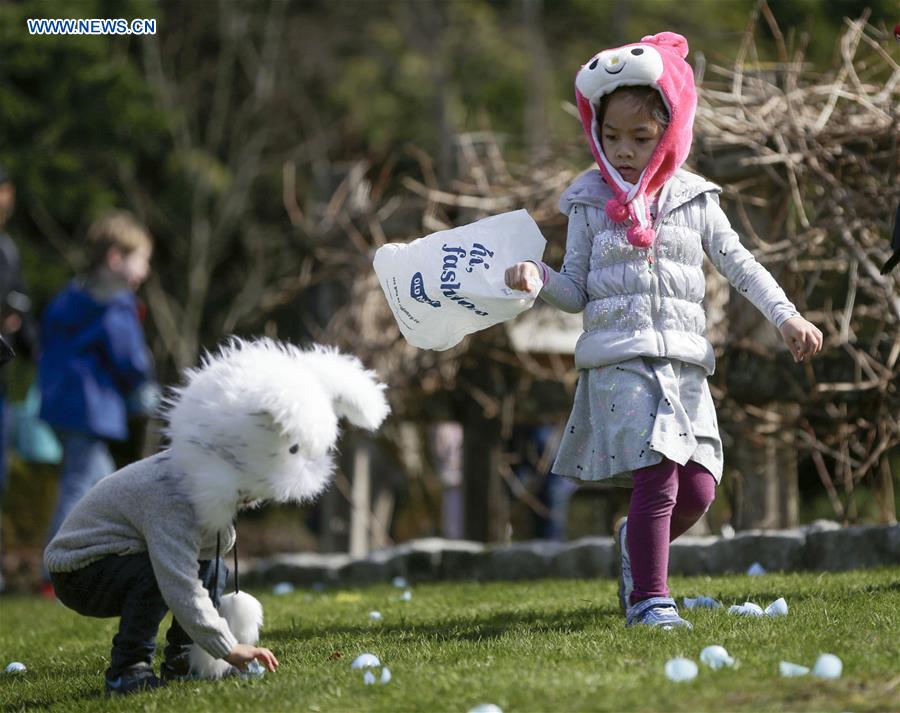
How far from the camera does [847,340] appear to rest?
17.1 feet

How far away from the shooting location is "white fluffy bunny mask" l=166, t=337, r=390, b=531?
3.14 metres

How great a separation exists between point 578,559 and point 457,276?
2374mm

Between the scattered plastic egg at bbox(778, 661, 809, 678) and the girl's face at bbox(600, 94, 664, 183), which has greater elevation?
the girl's face at bbox(600, 94, 664, 183)

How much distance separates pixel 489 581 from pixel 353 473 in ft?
6.07

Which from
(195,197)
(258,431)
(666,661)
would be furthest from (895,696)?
(195,197)

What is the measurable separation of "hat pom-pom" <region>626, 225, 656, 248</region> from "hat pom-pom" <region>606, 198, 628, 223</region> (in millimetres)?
44

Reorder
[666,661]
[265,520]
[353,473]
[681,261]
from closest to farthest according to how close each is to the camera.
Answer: [666,661] → [681,261] → [353,473] → [265,520]

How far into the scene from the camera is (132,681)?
133 inches

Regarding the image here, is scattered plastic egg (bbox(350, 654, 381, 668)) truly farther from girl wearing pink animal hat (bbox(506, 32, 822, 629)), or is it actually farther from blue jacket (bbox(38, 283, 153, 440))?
blue jacket (bbox(38, 283, 153, 440))

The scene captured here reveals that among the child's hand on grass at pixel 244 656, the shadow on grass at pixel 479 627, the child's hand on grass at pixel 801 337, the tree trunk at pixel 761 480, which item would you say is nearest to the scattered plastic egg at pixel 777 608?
the shadow on grass at pixel 479 627

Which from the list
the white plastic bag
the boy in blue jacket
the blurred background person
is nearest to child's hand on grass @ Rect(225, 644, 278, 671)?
the white plastic bag

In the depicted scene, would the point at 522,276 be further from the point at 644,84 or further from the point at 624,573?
the point at 624,573

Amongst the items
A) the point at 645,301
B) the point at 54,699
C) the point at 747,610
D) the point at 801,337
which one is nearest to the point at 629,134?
→ the point at 645,301

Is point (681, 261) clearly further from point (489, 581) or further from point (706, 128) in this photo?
point (489, 581)
